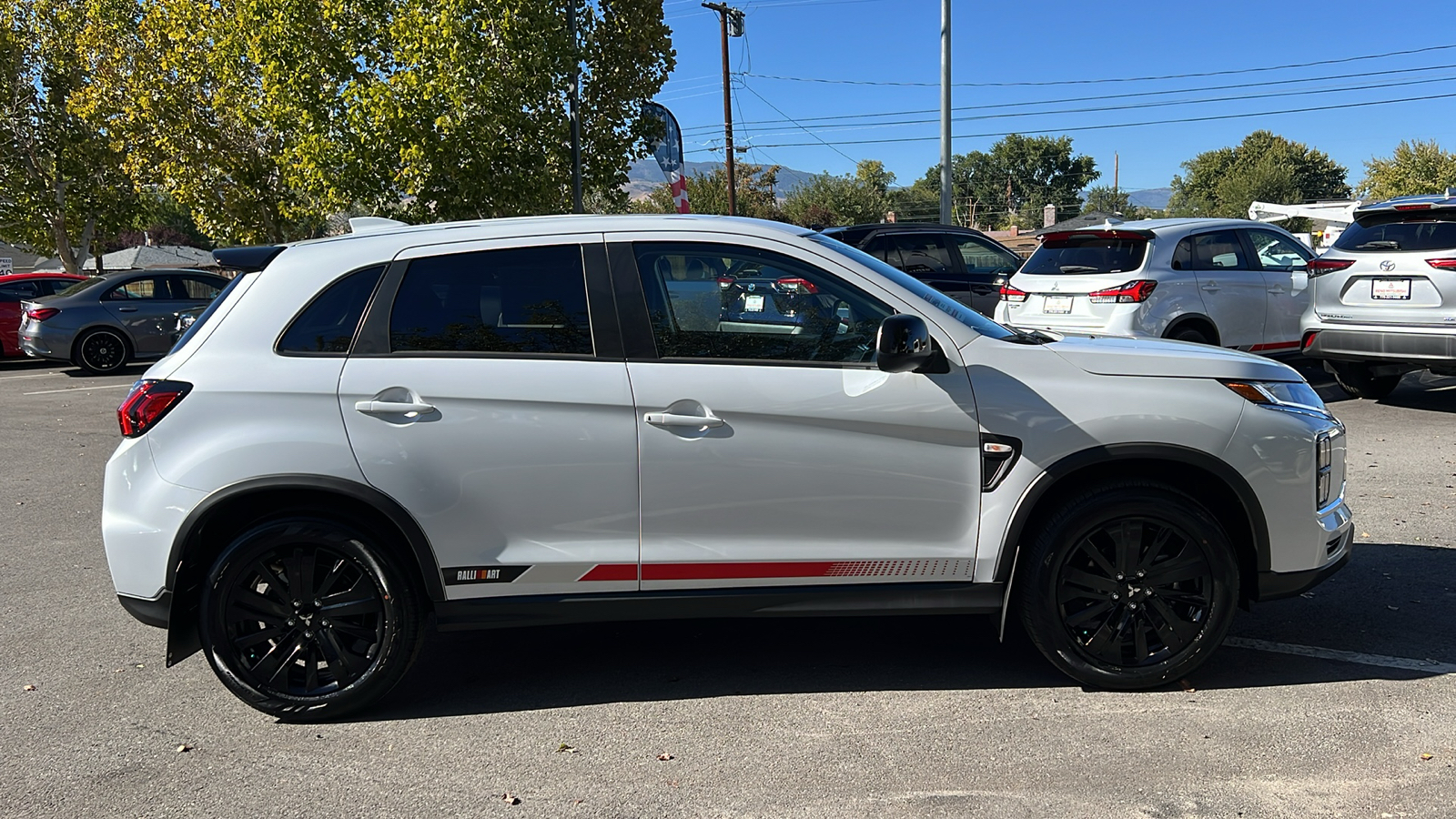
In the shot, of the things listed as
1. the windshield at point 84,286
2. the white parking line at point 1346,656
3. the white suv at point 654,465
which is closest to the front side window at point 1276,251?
the white parking line at point 1346,656

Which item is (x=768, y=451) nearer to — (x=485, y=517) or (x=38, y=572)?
(x=485, y=517)

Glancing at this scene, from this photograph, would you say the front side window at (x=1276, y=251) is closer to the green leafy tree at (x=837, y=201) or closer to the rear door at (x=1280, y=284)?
the rear door at (x=1280, y=284)

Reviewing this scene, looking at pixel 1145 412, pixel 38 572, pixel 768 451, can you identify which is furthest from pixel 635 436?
pixel 38 572

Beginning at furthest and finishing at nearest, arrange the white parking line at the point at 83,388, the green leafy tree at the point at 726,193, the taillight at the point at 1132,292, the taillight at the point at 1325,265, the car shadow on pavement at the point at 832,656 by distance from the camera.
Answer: the green leafy tree at the point at 726,193 → the white parking line at the point at 83,388 → the taillight at the point at 1132,292 → the taillight at the point at 1325,265 → the car shadow on pavement at the point at 832,656

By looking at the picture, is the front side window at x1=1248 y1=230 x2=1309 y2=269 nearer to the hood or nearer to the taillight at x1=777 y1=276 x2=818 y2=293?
the hood

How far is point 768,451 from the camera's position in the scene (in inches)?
152

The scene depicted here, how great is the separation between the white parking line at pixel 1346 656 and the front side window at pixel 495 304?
2.95 m

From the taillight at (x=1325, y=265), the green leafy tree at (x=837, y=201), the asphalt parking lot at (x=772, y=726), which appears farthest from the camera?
the green leafy tree at (x=837, y=201)

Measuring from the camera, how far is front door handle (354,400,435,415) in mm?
3867

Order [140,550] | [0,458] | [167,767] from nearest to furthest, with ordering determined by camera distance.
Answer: [167,767] → [140,550] → [0,458]

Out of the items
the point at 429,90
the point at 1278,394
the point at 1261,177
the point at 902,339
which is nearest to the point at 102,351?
the point at 429,90

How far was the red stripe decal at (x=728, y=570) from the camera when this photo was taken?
3949 millimetres

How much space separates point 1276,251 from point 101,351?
16.1 meters

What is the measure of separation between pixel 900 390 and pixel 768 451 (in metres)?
0.51
